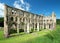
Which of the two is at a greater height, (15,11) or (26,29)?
(15,11)

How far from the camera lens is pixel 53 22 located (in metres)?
57.3

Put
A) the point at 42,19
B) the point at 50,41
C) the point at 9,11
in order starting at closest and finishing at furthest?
the point at 50,41 < the point at 9,11 < the point at 42,19

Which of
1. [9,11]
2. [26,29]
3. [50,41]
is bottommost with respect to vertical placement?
[26,29]

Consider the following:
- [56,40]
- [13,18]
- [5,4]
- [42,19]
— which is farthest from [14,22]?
[56,40]

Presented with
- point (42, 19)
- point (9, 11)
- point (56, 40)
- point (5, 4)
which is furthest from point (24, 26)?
point (56, 40)

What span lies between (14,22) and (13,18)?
3.63 ft

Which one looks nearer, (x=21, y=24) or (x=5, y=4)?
(x=5, y=4)

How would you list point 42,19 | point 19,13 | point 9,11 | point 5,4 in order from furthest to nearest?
point 42,19 → point 19,13 → point 9,11 → point 5,4

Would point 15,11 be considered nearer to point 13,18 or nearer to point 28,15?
point 13,18

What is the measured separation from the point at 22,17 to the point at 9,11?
7565 millimetres

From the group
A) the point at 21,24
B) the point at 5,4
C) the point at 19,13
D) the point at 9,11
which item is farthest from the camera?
the point at 21,24

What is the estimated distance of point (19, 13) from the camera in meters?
34.2

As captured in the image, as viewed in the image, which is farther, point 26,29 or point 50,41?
point 26,29

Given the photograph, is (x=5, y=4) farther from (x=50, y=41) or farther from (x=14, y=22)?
(x=50, y=41)
